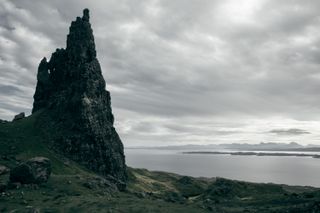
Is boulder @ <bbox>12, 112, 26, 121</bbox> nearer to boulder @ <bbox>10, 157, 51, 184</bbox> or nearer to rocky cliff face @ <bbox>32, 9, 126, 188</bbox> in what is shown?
rocky cliff face @ <bbox>32, 9, 126, 188</bbox>

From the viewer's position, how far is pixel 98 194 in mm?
79188

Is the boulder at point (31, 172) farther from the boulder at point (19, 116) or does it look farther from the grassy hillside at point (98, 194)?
the boulder at point (19, 116)

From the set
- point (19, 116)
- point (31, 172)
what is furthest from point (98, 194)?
point (19, 116)

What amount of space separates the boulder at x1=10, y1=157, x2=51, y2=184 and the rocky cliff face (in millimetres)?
60743

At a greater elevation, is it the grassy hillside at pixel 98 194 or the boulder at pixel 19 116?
the boulder at pixel 19 116

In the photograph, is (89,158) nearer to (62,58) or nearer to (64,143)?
(64,143)

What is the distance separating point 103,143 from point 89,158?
1133 centimetres

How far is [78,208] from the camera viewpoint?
59.6m

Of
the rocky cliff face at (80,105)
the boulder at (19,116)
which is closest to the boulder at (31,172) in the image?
the rocky cliff face at (80,105)

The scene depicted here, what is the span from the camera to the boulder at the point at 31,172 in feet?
248

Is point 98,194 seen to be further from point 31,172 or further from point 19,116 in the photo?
point 19,116

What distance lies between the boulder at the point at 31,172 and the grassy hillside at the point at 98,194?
204cm

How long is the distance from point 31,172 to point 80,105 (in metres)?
82.8

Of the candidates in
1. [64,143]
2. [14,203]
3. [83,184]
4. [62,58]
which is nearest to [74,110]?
[64,143]
